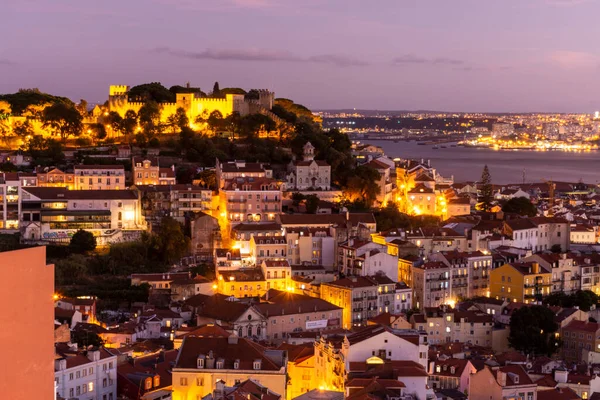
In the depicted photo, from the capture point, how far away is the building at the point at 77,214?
21453 millimetres

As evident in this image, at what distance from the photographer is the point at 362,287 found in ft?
63.4

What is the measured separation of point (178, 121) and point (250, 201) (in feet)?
27.2

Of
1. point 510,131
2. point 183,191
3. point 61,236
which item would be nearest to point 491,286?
point 183,191

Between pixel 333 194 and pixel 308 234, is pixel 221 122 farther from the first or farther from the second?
pixel 308 234

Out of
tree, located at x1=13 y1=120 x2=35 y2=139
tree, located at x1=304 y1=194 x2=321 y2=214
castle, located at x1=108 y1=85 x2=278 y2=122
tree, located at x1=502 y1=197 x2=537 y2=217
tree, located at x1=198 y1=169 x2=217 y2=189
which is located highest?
castle, located at x1=108 y1=85 x2=278 y2=122

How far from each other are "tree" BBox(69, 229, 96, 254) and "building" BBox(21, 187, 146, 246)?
50 cm

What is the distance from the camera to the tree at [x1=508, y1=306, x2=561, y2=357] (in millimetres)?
18266

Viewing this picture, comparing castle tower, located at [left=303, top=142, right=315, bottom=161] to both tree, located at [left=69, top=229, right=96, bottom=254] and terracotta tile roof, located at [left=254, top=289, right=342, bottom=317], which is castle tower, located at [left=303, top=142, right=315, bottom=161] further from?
terracotta tile roof, located at [left=254, top=289, right=342, bottom=317]

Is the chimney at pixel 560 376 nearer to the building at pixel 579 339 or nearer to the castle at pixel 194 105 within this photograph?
the building at pixel 579 339

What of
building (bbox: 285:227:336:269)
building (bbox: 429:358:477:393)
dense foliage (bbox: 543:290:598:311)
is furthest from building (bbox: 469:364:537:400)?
building (bbox: 285:227:336:269)

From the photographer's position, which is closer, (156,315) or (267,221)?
(156,315)

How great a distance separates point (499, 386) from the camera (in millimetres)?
13516

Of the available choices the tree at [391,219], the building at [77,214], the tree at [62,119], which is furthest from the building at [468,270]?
the tree at [62,119]

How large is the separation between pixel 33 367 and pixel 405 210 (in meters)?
25.5
